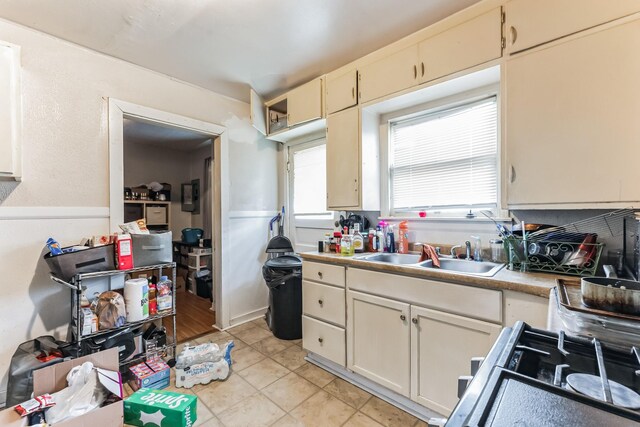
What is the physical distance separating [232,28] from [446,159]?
1.83 meters

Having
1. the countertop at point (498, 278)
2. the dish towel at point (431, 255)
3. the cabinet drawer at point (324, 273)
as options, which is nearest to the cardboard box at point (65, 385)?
the cabinet drawer at point (324, 273)

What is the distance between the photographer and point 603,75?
129cm

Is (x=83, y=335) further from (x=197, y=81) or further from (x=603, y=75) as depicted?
(x=603, y=75)

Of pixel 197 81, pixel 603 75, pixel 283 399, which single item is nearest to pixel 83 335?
pixel 283 399

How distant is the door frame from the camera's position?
2174 mm

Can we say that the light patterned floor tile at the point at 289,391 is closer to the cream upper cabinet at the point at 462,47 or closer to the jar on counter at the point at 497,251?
the jar on counter at the point at 497,251

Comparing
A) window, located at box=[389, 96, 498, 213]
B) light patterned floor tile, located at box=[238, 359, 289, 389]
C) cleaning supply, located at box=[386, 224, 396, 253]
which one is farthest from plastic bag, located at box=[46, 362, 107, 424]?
window, located at box=[389, 96, 498, 213]

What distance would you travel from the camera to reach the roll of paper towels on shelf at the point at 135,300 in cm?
197

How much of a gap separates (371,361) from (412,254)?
2.76 ft

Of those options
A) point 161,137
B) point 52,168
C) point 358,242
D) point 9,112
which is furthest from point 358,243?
point 161,137

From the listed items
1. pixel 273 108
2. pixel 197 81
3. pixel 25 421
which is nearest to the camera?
pixel 25 421

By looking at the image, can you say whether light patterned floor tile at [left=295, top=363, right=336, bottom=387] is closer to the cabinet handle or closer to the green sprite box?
the green sprite box

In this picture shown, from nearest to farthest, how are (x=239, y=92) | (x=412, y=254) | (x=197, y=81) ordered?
(x=412, y=254) → (x=197, y=81) → (x=239, y=92)

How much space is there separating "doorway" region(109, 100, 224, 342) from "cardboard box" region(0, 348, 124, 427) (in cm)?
103
